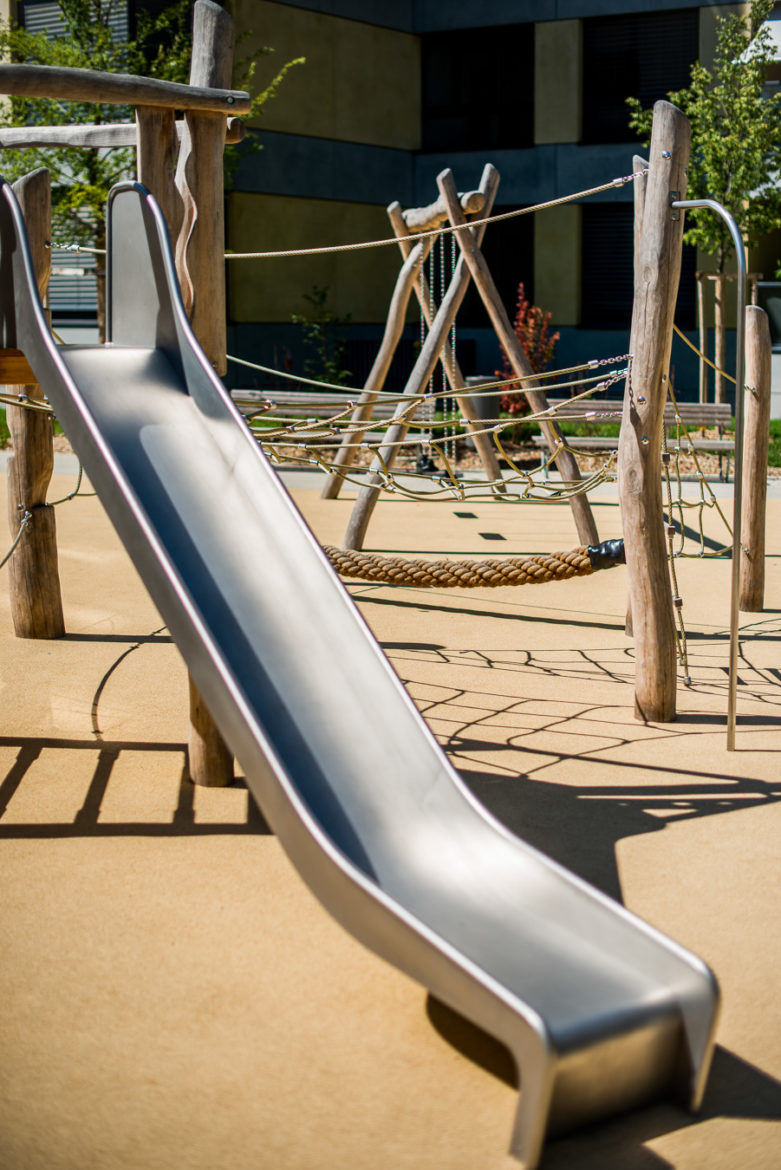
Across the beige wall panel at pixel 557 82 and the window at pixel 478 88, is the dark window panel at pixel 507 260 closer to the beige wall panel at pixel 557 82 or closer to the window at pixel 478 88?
the window at pixel 478 88

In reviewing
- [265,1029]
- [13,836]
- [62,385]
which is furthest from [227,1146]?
[62,385]

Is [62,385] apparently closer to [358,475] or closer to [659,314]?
[659,314]

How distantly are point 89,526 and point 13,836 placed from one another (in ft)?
19.8

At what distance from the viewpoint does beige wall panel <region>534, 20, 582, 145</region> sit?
68.6 ft

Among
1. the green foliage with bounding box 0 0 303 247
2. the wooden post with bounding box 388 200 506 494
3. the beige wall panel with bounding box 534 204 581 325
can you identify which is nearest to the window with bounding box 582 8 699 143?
the beige wall panel with bounding box 534 204 581 325

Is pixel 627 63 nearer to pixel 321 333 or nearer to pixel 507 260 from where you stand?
pixel 507 260

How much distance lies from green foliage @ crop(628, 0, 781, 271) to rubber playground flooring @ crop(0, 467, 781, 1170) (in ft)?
39.5

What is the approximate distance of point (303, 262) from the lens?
20.7 m

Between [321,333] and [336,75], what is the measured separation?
4.41 m

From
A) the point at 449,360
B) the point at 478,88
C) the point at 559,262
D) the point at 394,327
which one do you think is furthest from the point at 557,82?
the point at 394,327

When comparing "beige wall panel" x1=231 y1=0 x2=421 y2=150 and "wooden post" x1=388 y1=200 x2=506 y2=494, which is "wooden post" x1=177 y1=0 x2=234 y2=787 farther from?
"beige wall panel" x1=231 y1=0 x2=421 y2=150

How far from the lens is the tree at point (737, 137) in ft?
54.1

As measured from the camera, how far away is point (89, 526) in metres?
9.73

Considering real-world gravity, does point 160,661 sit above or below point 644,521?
below
